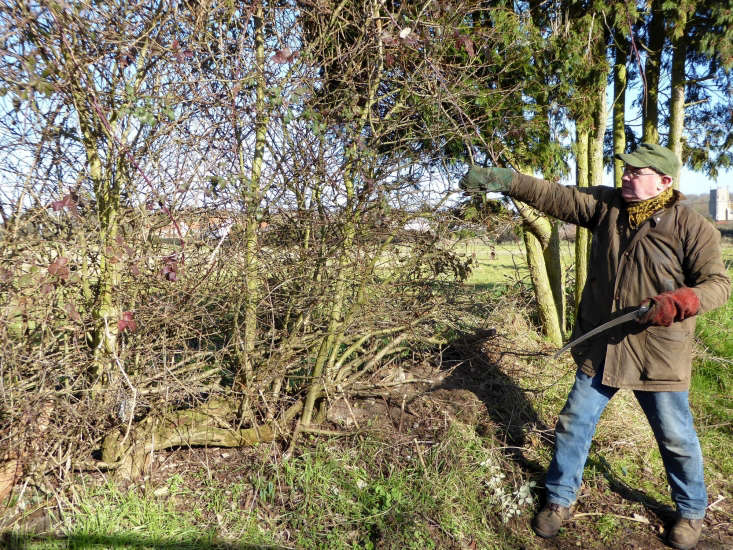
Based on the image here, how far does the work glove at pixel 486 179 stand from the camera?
3281 mm

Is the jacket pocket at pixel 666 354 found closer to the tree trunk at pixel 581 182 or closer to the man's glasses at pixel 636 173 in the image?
the man's glasses at pixel 636 173

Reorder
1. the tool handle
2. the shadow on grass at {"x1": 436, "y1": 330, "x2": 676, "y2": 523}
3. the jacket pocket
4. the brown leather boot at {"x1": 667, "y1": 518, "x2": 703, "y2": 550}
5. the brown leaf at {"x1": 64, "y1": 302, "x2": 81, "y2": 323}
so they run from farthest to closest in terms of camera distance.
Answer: the shadow on grass at {"x1": 436, "y1": 330, "x2": 676, "y2": 523} < the brown leather boot at {"x1": 667, "y1": 518, "x2": 703, "y2": 550} < the jacket pocket < the tool handle < the brown leaf at {"x1": 64, "y1": 302, "x2": 81, "y2": 323}

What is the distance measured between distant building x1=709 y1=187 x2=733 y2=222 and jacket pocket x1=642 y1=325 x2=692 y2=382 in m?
38.5

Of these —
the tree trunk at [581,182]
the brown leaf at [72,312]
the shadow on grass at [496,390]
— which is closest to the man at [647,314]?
the shadow on grass at [496,390]

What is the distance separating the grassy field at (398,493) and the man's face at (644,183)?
1178 mm

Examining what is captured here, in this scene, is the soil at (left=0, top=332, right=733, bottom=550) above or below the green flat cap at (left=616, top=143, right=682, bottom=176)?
below

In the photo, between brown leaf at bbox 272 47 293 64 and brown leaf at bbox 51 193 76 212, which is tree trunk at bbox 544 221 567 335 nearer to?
brown leaf at bbox 272 47 293 64

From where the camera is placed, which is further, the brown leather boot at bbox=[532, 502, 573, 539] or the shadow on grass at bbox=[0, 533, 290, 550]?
the brown leather boot at bbox=[532, 502, 573, 539]

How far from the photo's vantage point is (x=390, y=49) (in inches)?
128

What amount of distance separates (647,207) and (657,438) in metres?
1.32

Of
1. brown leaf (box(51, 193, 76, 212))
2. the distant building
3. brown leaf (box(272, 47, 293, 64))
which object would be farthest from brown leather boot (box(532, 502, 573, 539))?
the distant building

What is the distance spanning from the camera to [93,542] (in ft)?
8.87

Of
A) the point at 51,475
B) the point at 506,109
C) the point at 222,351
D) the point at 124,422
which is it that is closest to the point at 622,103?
the point at 506,109

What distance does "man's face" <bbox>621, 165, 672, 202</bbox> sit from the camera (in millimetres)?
3057
